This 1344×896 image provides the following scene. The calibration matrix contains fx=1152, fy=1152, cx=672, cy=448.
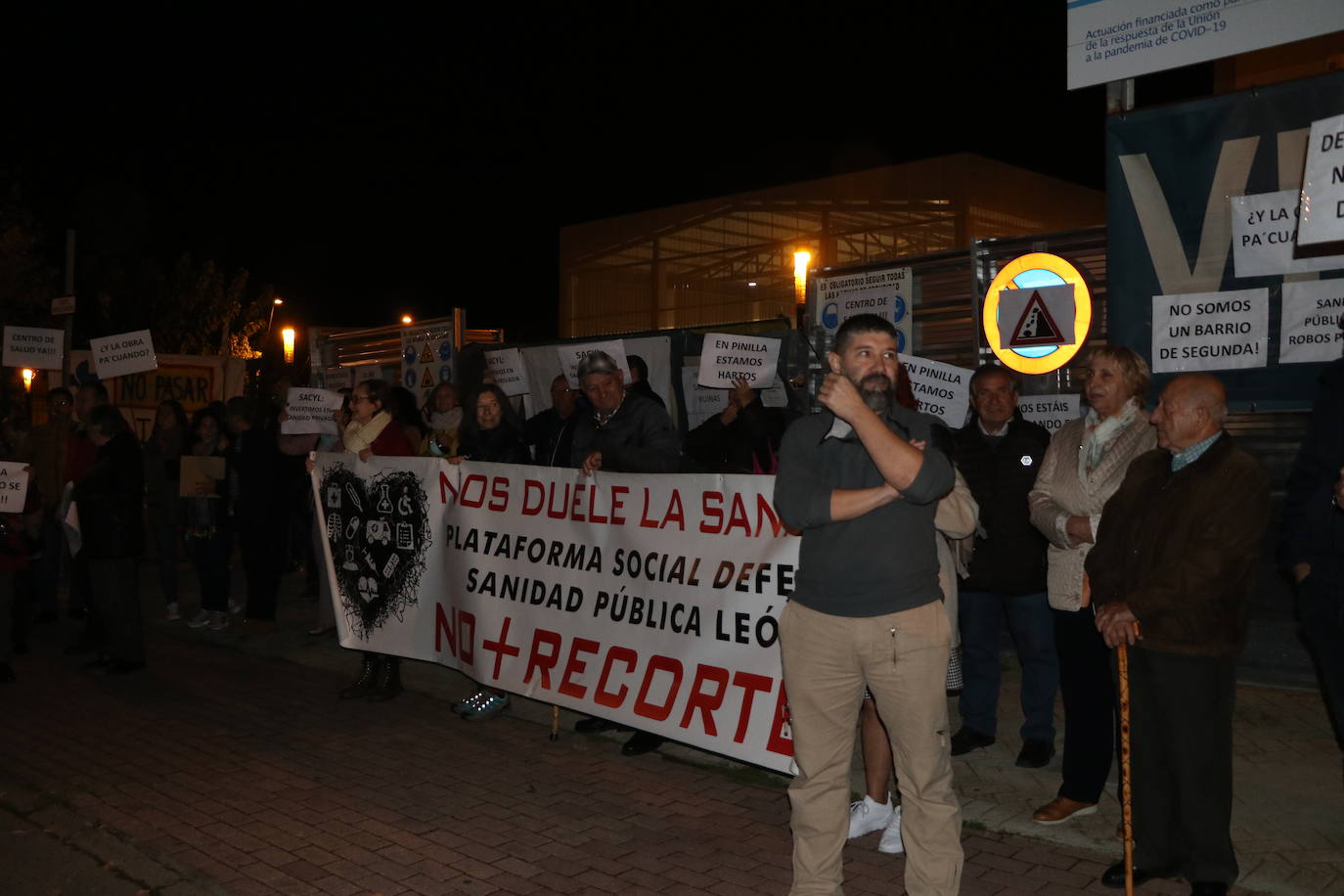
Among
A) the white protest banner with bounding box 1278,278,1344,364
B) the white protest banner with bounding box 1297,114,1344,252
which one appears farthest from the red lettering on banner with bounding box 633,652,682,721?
the white protest banner with bounding box 1278,278,1344,364

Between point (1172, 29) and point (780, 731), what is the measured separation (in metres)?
4.21

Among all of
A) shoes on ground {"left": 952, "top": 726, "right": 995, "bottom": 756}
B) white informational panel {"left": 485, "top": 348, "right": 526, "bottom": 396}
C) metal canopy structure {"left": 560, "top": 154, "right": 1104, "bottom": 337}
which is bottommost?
shoes on ground {"left": 952, "top": 726, "right": 995, "bottom": 756}

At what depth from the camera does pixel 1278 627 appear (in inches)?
281

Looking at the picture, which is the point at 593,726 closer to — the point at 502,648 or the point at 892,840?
the point at 502,648

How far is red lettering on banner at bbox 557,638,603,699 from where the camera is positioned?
6.06 meters

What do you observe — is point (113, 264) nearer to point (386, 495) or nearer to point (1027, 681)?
point (386, 495)

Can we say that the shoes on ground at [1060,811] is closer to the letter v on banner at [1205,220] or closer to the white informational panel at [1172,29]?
the letter v on banner at [1205,220]

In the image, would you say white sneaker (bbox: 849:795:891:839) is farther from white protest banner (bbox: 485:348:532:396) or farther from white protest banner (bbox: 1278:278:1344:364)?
white protest banner (bbox: 485:348:532:396)

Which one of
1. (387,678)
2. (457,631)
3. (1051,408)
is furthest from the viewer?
(1051,408)

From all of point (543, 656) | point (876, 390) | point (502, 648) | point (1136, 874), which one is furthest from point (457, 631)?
point (876, 390)

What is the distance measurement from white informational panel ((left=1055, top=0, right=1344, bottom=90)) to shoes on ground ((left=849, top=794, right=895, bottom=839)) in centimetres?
413

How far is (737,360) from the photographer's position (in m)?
9.37

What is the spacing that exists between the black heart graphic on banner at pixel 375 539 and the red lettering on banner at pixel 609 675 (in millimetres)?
1755

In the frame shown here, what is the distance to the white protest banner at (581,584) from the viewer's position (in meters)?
5.23
